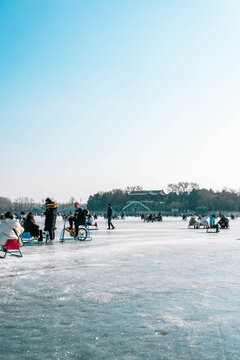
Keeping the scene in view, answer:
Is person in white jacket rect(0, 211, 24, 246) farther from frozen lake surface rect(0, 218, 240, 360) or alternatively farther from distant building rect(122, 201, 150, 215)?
distant building rect(122, 201, 150, 215)

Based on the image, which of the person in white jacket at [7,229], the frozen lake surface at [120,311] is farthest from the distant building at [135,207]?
the frozen lake surface at [120,311]

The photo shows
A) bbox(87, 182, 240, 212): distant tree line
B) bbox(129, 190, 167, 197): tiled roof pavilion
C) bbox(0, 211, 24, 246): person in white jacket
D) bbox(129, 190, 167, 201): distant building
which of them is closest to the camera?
bbox(0, 211, 24, 246): person in white jacket

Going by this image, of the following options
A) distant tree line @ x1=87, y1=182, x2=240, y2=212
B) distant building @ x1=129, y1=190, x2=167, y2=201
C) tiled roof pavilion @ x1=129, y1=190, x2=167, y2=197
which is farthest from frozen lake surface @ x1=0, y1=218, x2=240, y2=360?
tiled roof pavilion @ x1=129, y1=190, x2=167, y2=197

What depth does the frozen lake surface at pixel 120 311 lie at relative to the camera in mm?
3312

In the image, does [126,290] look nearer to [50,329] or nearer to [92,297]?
[92,297]

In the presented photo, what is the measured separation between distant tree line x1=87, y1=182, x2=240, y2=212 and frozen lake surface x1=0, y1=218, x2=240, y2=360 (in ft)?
472

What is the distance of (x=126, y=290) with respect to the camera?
5.75m

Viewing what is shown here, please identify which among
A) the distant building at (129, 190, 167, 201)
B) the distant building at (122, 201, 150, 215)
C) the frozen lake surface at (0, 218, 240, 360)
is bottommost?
the frozen lake surface at (0, 218, 240, 360)

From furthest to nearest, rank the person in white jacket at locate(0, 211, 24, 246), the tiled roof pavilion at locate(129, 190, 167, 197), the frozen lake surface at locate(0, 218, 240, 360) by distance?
the tiled roof pavilion at locate(129, 190, 167, 197)
the person in white jacket at locate(0, 211, 24, 246)
the frozen lake surface at locate(0, 218, 240, 360)

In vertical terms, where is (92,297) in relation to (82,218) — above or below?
below

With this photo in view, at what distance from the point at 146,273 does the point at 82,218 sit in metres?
7.54

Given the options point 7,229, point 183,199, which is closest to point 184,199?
point 183,199

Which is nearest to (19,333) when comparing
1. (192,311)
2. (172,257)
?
(192,311)

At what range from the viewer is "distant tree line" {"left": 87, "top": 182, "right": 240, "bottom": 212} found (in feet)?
482
